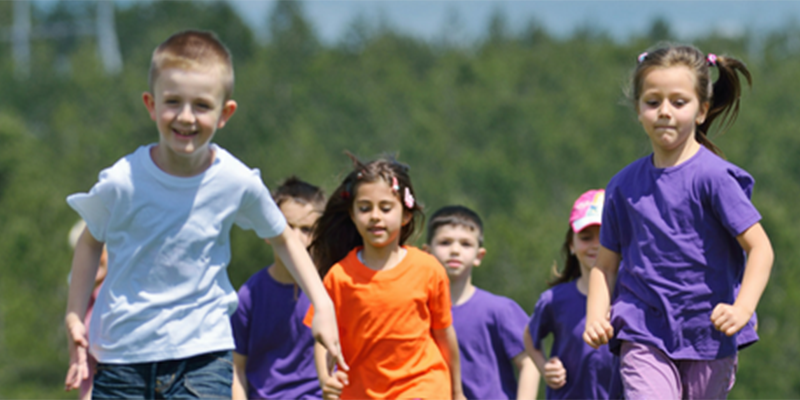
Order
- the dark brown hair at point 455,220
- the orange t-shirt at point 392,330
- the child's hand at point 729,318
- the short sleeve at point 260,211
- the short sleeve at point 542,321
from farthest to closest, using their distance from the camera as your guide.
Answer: the dark brown hair at point 455,220
the short sleeve at point 542,321
the orange t-shirt at point 392,330
the short sleeve at point 260,211
the child's hand at point 729,318

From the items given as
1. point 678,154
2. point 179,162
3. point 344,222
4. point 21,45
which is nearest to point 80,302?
point 179,162

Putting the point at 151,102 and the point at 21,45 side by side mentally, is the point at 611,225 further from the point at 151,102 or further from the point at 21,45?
the point at 21,45

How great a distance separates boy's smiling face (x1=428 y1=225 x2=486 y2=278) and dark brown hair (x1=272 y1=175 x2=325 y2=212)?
734mm

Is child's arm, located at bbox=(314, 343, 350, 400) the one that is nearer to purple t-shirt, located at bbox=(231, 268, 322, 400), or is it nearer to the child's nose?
purple t-shirt, located at bbox=(231, 268, 322, 400)

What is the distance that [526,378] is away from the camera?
201 inches

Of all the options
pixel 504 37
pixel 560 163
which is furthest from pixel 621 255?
pixel 504 37

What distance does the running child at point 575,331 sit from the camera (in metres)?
4.62

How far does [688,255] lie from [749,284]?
234 millimetres

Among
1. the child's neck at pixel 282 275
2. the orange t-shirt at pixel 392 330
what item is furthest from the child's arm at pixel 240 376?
the orange t-shirt at pixel 392 330

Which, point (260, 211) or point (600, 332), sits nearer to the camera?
point (600, 332)

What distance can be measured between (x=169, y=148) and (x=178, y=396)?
3.04 feet

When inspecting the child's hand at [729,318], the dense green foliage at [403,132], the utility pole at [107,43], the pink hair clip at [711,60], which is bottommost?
the child's hand at [729,318]

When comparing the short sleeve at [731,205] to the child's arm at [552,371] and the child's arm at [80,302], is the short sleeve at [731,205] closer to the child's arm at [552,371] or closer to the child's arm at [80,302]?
the child's arm at [552,371]

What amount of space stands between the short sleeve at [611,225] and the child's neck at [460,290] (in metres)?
1.76
